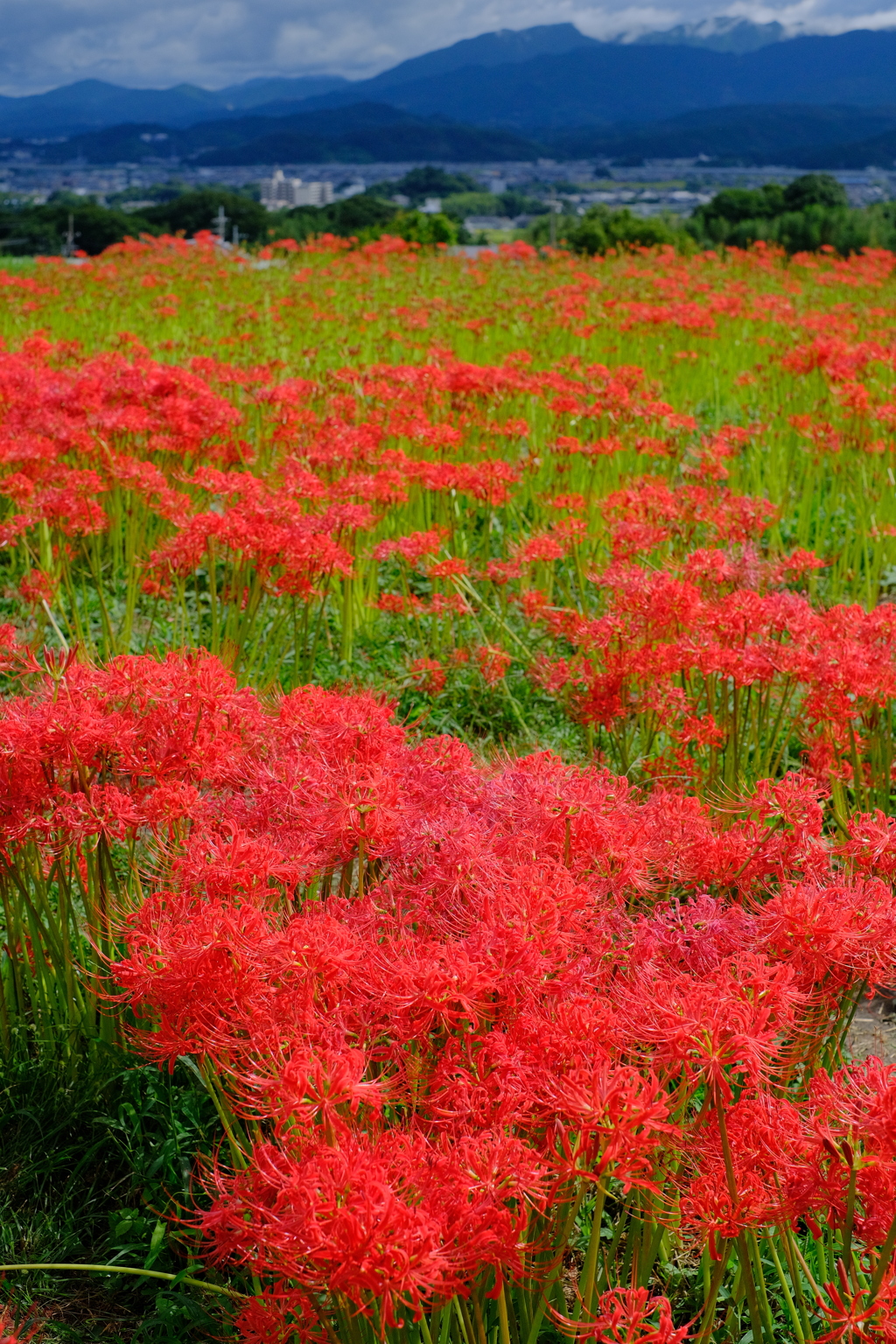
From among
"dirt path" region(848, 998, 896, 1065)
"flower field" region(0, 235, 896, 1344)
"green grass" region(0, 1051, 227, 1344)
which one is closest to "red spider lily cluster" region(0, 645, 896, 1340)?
"flower field" region(0, 235, 896, 1344)

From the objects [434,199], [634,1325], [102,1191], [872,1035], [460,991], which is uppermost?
[434,199]

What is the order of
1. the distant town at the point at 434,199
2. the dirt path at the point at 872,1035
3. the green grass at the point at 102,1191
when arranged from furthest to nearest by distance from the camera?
the distant town at the point at 434,199
the dirt path at the point at 872,1035
the green grass at the point at 102,1191

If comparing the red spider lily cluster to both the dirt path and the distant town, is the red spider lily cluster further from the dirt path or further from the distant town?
the distant town

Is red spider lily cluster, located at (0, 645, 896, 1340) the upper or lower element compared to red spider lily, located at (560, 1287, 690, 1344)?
upper

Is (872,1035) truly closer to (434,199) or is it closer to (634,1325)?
(634,1325)

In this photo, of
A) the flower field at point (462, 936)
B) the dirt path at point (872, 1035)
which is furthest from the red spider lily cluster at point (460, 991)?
the dirt path at point (872, 1035)

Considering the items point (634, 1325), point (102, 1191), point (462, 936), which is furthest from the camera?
point (102, 1191)

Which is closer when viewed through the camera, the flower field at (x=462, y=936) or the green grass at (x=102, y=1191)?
the flower field at (x=462, y=936)

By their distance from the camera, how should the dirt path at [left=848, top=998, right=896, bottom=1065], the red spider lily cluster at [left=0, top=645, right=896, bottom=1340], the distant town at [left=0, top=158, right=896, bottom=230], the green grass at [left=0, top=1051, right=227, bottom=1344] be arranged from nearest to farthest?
the red spider lily cluster at [left=0, top=645, right=896, bottom=1340] → the green grass at [left=0, top=1051, right=227, bottom=1344] → the dirt path at [left=848, top=998, right=896, bottom=1065] → the distant town at [left=0, top=158, right=896, bottom=230]

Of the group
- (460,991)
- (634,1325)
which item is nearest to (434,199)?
(460,991)

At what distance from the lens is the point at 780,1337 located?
2.08 m

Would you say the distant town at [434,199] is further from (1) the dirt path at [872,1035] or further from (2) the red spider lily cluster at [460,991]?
(2) the red spider lily cluster at [460,991]

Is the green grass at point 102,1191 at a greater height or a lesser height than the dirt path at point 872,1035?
greater

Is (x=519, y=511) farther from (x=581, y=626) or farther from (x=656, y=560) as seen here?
(x=581, y=626)
